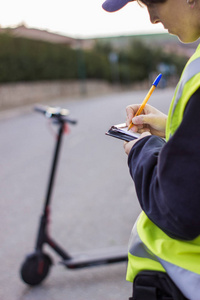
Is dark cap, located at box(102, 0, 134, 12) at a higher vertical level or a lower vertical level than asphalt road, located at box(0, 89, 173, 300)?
higher

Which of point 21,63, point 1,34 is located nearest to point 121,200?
point 1,34

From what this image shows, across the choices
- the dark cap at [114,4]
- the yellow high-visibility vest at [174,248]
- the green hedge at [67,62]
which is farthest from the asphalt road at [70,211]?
the green hedge at [67,62]

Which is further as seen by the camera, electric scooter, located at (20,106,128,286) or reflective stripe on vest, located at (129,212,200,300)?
electric scooter, located at (20,106,128,286)

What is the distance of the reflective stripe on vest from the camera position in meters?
1.11

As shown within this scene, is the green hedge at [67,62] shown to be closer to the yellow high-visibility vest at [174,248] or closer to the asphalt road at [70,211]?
the asphalt road at [70,211]

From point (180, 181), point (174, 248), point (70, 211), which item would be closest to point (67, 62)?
point (70, 211)

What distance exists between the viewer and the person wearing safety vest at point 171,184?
98 centimetres

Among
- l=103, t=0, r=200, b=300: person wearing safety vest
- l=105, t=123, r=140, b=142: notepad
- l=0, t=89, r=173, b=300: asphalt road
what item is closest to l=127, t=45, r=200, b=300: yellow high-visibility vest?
l=103, t=0, r=200, b=300: person wearing safety vest

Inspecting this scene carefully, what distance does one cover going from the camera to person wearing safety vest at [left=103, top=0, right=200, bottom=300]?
98cm

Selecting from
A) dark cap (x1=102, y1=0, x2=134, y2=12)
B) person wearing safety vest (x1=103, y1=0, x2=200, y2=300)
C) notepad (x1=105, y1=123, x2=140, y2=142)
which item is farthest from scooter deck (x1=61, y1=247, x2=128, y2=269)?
dark cap (x1=102, y1=0, x2=134, y2=12)

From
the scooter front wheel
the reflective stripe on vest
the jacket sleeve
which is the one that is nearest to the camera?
the jacket sleeve

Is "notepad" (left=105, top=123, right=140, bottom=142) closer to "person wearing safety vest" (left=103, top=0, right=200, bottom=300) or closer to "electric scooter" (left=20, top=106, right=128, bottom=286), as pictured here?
"person wearing safety vest" (left=103, top=0, right=200, bottom=300)

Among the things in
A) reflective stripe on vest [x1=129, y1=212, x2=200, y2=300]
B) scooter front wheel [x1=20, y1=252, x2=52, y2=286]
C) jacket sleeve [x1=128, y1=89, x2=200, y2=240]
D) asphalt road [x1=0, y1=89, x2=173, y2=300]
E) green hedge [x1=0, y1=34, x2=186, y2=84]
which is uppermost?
jacket sleeve [x1=128, y1=89, x2=200, y2=240]

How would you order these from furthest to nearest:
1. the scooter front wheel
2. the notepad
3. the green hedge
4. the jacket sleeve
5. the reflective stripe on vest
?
the green hedge < the scooter front wheel < the notepad < the reflective stripe on vest < the jacket sleeve
